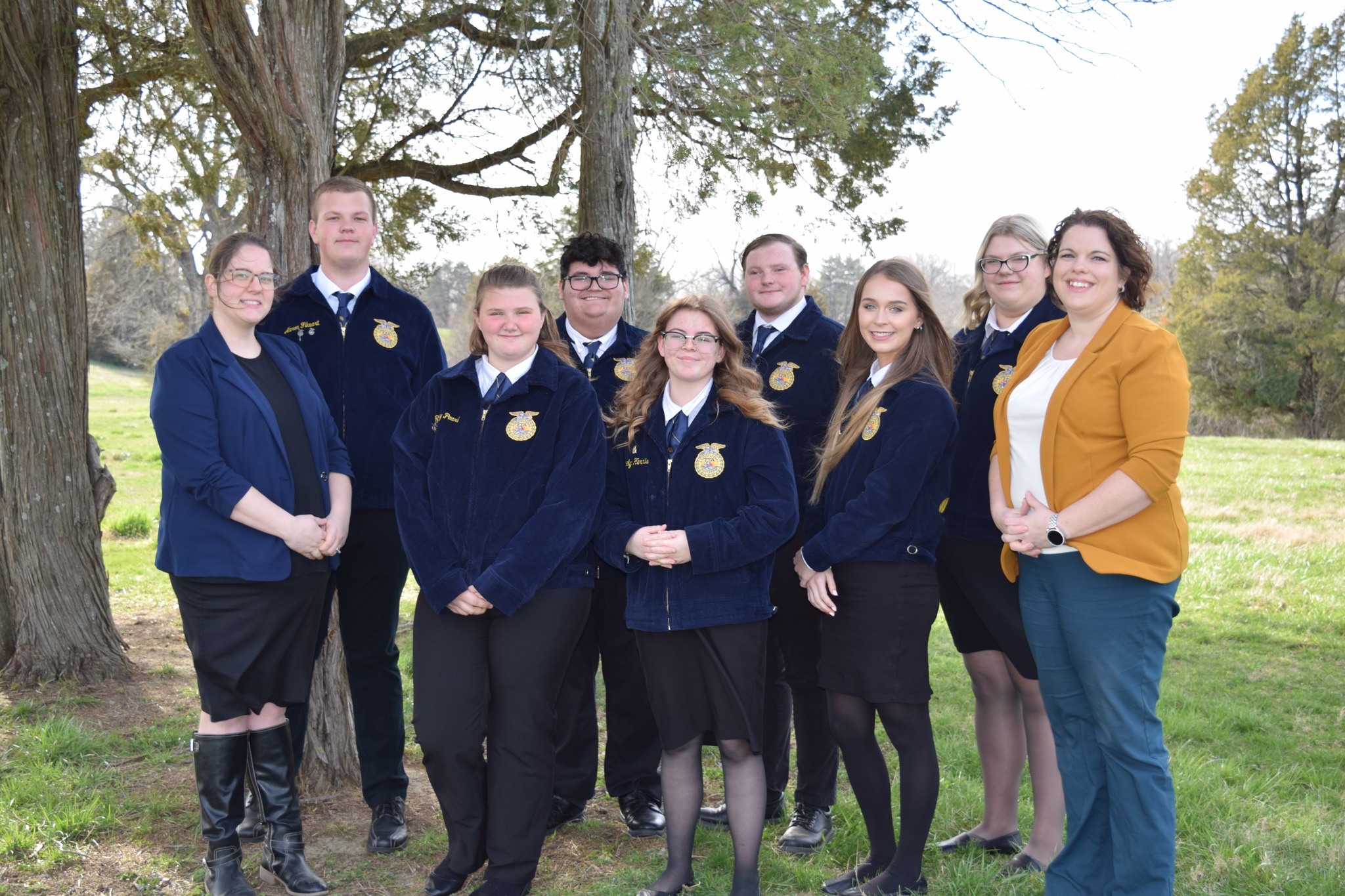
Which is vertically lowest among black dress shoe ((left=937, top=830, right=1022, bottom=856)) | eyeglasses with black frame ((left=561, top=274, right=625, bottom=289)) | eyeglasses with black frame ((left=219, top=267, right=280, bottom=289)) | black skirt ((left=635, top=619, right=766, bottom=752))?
black dress shoe ((left=937, top=830, right=1022, bottom=856))

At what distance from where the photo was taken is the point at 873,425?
3.22 m

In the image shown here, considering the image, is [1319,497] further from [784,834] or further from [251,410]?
[251,410]

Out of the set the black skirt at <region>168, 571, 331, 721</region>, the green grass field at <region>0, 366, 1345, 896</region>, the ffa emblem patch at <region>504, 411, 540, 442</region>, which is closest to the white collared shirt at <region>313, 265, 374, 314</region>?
the ffa emblem patch at <region>504, 411, 540, 442</region>

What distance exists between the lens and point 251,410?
10.5ft

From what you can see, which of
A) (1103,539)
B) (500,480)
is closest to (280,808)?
(500,480)

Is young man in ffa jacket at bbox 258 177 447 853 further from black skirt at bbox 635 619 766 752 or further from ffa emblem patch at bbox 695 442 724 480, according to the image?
ffa emblem patch at bbox 695 442 724 480

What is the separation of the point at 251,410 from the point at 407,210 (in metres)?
5.15

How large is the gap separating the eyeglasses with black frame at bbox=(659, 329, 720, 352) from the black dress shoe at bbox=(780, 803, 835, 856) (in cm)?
182

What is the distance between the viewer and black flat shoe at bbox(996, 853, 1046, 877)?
331 cm

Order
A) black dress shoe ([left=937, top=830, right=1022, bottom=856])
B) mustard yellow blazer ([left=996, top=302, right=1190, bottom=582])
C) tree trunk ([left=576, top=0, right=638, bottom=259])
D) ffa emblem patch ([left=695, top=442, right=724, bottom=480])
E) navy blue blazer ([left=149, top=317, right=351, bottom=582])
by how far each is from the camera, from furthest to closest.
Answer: tree trunk ([left=576, top=0, right=638, bottom=259]) < black dress shoe ([left=937, top=830, right=1022, bottom=856]) < ffa emblem patch ([left=695, top=442, right=724, bottom=480]) < navy blue blazer ([left=149, top=317, right=351, bottom=582]) < mustard yellow blazer ([left=996, top=302, right=1190, bottom=582])

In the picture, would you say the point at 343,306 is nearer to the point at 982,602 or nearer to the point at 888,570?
the point at 888,570

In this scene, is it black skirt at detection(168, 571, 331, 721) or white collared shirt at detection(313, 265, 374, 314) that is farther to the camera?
white collared shirt at detection(313, 265, 374, 314)

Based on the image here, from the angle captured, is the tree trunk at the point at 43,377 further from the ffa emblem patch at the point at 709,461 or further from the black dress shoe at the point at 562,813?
the ffa emblem patch at the point at 709,461

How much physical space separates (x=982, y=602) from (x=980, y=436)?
1.86 ft
